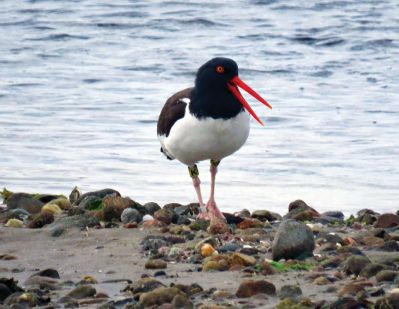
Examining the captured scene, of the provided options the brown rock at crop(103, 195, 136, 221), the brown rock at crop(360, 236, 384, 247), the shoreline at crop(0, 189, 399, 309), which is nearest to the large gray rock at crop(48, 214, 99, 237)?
the shoreline at crop(0, 189, 399, 309)

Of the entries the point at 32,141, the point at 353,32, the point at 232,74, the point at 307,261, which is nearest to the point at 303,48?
the point at 353,32

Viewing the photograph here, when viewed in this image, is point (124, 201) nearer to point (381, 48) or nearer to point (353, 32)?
point (381, 48)

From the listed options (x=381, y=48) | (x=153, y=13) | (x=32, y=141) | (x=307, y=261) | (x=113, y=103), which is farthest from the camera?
(x=153, y=13)

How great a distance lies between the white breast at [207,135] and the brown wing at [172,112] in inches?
2.4

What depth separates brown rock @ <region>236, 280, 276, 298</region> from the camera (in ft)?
17.3

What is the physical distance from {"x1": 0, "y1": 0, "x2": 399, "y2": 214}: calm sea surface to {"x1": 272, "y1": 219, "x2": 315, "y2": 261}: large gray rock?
2172 mm

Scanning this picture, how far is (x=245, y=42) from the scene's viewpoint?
54.9 feet

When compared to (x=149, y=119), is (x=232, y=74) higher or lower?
higher

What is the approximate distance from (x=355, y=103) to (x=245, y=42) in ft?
16.2

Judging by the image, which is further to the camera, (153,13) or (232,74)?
(153,13)

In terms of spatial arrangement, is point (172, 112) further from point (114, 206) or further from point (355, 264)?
point (355, 264)

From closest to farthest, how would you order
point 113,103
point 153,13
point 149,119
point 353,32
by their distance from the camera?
point 149,119, point 113,103, point 353,32, point 153,13

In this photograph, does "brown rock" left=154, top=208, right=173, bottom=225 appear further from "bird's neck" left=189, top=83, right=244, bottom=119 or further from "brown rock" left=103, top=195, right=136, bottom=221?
"bird's neck" left=189, top=83, right=244, bottom=119

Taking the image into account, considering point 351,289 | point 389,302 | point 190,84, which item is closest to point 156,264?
point 351,289
